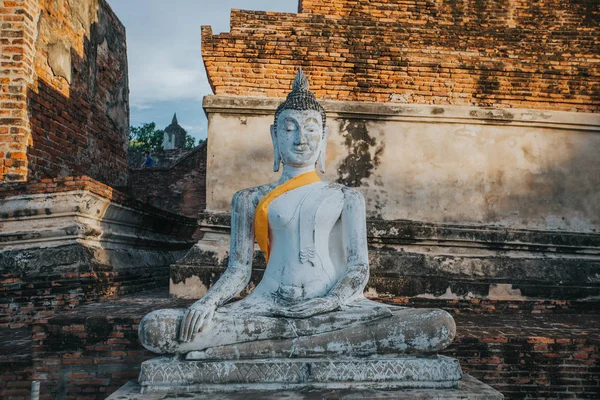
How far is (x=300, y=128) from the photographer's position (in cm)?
343

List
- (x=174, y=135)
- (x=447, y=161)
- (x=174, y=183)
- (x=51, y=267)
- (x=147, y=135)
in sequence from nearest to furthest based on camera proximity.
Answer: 1. (x=51, y=267)
2. (x=447, y=161)
3. (x=174, y=183)
4. (x=174, y=135)
5. (x=147, y=135)

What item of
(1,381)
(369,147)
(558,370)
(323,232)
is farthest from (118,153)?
(558,370)

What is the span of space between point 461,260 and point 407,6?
3.30 m

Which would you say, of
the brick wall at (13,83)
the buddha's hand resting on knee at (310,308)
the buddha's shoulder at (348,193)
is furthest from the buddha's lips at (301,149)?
the brick wall at (13,83)

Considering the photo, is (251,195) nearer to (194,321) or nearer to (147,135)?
(194,321)

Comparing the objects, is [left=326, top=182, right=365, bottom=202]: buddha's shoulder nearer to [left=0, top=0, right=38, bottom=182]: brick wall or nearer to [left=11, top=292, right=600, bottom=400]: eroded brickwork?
[left=11, top=292, right=600, bottom=400]: eroded brickwork

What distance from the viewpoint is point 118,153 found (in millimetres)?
9430

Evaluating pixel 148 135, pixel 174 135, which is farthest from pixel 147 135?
pixel 174 135

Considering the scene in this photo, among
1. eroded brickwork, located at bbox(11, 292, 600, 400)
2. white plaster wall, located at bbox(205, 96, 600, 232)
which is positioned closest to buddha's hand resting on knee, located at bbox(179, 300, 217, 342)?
eroded brickwork, located at bbox(11, 292, 600, 400)

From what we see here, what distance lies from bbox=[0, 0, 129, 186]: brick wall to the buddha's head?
13.4ft

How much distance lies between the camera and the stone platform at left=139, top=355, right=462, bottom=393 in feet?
9.13

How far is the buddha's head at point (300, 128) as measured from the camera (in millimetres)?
3426

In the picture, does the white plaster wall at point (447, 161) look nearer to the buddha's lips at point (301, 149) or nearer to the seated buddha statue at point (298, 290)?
the seated buddha statue at point (298, 290)

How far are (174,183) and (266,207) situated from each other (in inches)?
476
